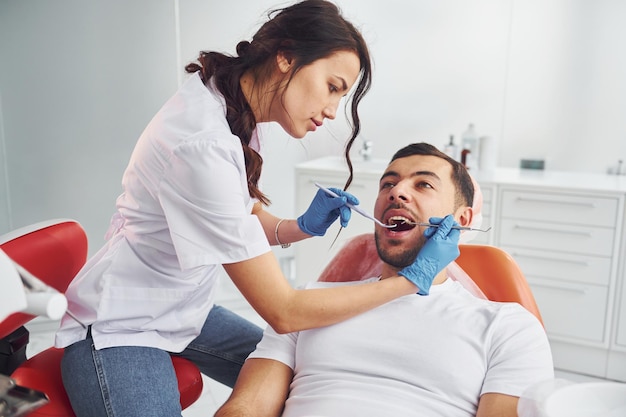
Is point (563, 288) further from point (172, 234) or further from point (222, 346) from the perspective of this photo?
point (172, 234)

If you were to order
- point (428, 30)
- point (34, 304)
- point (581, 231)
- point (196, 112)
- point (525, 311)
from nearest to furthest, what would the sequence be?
point (34, 304)
point (196, 112)
point (525, 311)
point (581, 231)
point (428, 30)

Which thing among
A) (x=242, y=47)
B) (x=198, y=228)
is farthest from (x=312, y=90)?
(x=198, y=228)

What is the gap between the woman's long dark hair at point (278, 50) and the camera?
44.2 inches

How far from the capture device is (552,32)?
2801mm

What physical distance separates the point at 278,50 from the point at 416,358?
27.2 inches

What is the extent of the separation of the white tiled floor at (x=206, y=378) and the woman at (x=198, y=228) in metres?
1.17

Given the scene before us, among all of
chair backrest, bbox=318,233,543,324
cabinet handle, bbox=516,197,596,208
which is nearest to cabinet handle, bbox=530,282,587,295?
cabinet handle, bbox=516,197,596,208

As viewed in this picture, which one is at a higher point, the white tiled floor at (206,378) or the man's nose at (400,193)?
the man's nose at (400,193)

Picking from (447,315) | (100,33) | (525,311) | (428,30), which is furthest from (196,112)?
(428,30)

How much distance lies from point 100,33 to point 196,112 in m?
1.93

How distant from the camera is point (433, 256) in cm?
120

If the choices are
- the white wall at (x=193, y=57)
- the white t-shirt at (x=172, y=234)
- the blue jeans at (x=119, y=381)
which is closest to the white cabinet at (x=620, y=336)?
the white wall at (x=193, y=57)

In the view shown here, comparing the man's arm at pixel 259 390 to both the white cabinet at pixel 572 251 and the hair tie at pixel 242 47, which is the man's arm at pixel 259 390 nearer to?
the hair tie at pixel 242 47

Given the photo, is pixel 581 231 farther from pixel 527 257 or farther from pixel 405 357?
pixel 405 357
